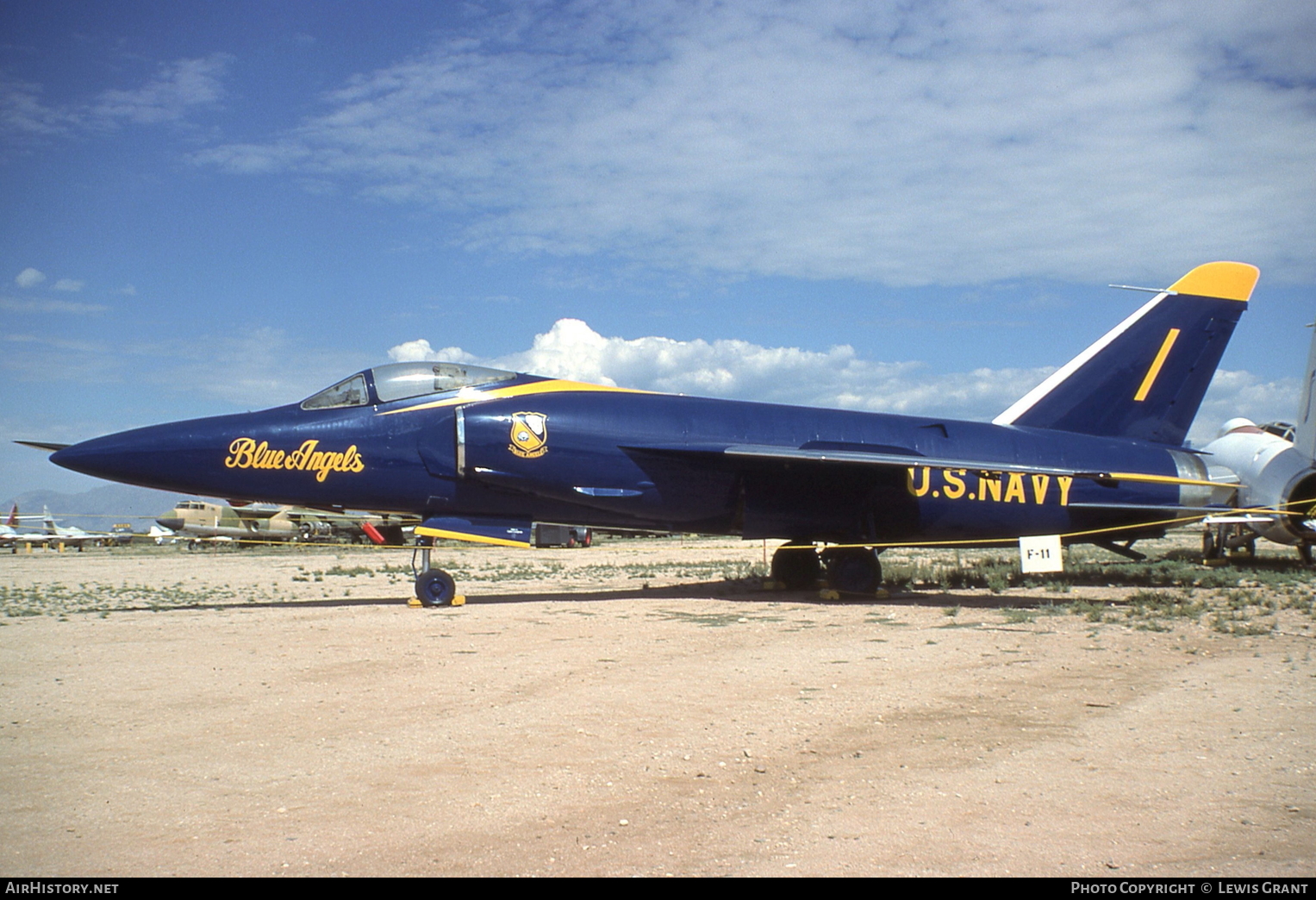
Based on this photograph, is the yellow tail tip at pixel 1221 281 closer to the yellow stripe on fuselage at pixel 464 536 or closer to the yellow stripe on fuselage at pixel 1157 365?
the yellow stripe on fuselage at pixel 1157 365

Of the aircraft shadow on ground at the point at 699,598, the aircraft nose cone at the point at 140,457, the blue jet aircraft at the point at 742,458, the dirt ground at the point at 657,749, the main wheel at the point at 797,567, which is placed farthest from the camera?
the main wheel at the point at 797,567

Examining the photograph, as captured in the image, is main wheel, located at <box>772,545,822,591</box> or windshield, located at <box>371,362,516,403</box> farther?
main wheel, located at <box>772,545,822,591</box>

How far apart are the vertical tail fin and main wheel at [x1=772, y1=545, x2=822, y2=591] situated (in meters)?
4.07

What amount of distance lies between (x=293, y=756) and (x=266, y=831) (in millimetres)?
1186

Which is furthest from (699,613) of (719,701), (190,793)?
(190,793)

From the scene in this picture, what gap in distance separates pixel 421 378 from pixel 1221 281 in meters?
13.2

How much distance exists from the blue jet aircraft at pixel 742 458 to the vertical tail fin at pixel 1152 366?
0.10 feet

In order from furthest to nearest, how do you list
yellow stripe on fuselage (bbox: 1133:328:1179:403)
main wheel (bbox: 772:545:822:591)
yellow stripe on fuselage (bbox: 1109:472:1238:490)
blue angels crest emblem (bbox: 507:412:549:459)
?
main wheel (bbox: 772:545:822:591), yellow stripe on fuselage (bbox: 1133:328:1179:403), yellow stripe on fuselage (bbox: 1109:472:1238:490), blue angels crest emblem (bbox: 507:412:549:459)

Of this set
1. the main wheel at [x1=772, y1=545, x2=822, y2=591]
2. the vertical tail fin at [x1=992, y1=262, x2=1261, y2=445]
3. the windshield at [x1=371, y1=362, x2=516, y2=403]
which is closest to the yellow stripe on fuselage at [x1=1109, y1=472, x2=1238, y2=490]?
the vertical tail fin at [x1=992, y1=262, x2=1261, y2=445]

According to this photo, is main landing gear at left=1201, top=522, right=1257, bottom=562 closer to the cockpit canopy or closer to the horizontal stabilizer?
the horizontal stabilizer

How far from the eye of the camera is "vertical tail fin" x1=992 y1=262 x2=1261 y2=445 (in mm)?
14922

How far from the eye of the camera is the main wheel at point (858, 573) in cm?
1333

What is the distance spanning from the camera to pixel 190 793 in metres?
4.30

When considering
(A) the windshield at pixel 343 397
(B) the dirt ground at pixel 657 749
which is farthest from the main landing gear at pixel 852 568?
(A) the windshield at pixel 343 397
